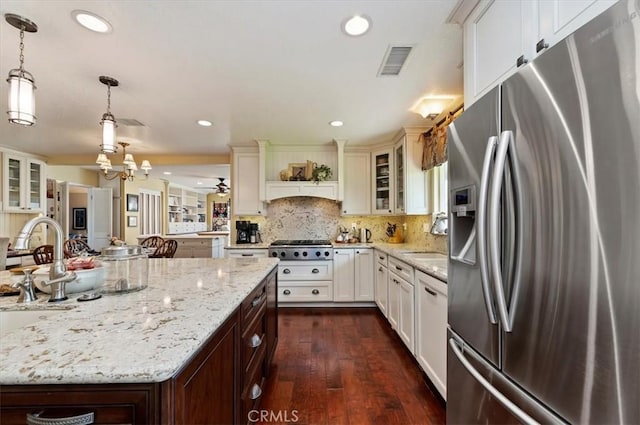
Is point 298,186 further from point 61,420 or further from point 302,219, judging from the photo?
point 61,420

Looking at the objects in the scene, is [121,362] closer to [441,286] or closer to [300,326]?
[441,286]

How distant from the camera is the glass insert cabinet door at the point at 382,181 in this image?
155 inches

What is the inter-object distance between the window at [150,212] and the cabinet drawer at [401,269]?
23.6ft

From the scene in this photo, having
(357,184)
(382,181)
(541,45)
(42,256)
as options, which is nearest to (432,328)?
(541,45)

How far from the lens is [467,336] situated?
45.9 inches

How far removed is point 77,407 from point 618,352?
1.24 metres

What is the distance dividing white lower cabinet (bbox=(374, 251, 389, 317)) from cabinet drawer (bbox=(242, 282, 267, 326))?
5.66 feet

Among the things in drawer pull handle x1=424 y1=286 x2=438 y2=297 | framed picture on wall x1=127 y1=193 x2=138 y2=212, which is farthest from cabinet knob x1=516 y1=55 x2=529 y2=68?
framed picture on wall x1=127 y1=193 x2=138 y2=212

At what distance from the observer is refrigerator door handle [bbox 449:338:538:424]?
834 millimetres

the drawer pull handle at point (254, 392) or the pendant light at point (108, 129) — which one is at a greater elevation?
the pendant light at point (108, 129)

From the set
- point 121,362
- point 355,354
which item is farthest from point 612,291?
point 355,354

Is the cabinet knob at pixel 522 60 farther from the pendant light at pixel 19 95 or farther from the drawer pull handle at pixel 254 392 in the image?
the pendant light at pixel 19 95

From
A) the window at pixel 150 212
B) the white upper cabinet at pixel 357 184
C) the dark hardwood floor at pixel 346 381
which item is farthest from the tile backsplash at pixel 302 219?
the window at pixel 150 212

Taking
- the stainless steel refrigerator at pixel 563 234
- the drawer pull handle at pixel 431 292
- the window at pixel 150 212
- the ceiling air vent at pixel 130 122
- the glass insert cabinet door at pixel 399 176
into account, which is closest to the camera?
the stainless steel refrigerator at pixel 563 234
